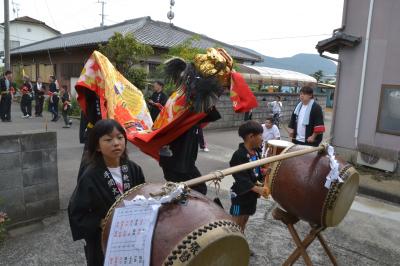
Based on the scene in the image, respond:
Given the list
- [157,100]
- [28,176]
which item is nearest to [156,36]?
[157,100]

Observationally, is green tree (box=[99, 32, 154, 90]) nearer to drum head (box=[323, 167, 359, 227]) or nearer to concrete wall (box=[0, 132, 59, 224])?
concrete wall (box=[0, 132, 59, 224])

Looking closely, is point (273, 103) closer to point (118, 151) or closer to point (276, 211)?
point (276, 211)

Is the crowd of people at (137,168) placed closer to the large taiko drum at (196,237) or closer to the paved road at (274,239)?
the large taiko drum at (196,237)

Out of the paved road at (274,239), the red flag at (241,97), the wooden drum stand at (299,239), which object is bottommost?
the paved road at (274,239)

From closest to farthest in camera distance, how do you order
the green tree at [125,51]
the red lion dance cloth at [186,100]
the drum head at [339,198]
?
1. the drum head at [339,198]
2. the red lion dance cloth at [186,100]
3. the green tree at [125,51]

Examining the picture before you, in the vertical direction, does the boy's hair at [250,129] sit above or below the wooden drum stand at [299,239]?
above

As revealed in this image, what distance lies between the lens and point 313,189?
8.51 feet

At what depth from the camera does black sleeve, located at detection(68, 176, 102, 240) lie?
185 centimetres

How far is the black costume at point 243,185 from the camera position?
284cm

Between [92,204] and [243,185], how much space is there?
1.35 meters

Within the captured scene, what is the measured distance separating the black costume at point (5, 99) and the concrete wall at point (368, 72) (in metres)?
10.2

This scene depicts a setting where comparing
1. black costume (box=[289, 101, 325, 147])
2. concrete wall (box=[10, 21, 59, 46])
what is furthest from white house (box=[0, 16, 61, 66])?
black costume (box=[289, 101, 325, 147])

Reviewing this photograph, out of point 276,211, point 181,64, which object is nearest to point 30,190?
point 181,64

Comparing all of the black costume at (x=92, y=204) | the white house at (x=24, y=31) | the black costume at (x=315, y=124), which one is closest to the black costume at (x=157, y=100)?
the black costume at (x=315, y=124)
